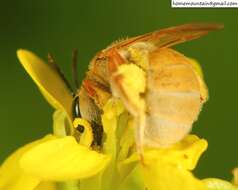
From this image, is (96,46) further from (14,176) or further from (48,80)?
(14,176)

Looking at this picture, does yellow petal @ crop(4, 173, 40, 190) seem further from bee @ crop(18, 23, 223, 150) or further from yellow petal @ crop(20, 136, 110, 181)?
bee @ crop(18, 23, 223, 150)

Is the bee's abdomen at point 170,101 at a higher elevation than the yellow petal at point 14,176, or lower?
higher

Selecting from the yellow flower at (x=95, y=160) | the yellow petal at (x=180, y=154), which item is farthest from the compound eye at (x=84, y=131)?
the yellow petal at (x=180, y=154)

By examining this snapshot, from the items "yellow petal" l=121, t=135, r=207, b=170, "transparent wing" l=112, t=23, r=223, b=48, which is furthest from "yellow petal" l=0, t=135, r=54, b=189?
"transparent wing" l=112, t=23, r=223, b=48

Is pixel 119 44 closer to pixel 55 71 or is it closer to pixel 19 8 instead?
pixel 55 71

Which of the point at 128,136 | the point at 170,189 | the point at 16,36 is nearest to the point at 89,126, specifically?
the point at 128,136

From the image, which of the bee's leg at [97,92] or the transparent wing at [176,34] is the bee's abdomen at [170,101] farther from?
the bee's leg at [97,92]
